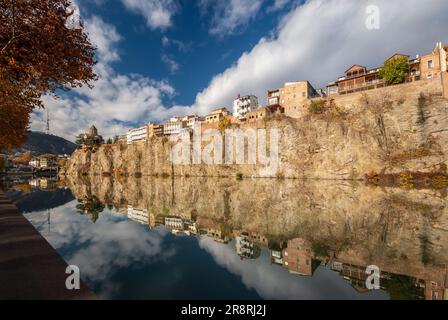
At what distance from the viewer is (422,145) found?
1543 inches

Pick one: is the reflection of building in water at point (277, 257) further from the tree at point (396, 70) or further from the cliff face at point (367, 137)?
the tree at point (396, 70)

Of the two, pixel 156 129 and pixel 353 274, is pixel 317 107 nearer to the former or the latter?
pixel 353 274

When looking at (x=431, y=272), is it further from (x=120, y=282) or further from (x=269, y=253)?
(x=120, y=282)

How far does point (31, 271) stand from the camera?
461cm

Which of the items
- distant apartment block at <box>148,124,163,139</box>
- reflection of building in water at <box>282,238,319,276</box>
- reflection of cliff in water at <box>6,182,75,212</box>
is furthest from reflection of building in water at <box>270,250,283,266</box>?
distant apartment block at <box>148,124,163,139</box>

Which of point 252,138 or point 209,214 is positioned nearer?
point 209,214

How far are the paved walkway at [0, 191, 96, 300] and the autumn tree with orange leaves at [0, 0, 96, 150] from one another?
771cm

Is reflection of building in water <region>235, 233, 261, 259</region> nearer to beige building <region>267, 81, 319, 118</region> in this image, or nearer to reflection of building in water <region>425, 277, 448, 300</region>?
reflection of building in water <region>425, 277, 448, 300</region>

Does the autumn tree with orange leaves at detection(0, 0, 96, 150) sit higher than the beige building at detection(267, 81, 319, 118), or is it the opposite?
the beige building at detection(267, 81, 319, 118)

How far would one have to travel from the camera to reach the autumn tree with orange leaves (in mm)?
9857

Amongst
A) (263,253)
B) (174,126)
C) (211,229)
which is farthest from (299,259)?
(174,126)

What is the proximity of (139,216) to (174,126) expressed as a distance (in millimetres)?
107429
